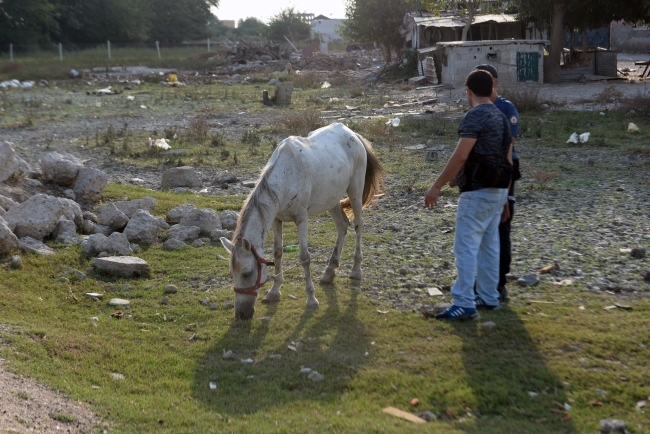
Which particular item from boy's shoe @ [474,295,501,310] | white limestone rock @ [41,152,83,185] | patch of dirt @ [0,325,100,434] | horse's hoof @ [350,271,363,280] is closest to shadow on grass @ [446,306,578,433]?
boy's shoe @ [474,295,501,310]

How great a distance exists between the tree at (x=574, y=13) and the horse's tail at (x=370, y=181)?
1974 centimetres

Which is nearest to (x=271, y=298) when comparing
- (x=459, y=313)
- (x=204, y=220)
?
(x=459, y=313)

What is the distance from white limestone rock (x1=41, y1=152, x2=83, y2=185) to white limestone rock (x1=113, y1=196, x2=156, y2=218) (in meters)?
1.06

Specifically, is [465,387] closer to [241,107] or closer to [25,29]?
[241,107]

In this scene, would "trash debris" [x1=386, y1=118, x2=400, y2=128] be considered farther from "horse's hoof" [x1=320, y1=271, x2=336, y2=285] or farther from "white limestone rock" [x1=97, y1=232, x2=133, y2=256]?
"horse's hoof" [x1=320, y1=271, x2=336, y2=285]

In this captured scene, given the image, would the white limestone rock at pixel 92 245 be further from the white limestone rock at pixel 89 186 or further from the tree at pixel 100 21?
the tree at pixel 100 21

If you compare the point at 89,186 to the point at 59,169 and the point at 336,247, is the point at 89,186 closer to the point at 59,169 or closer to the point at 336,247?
the point at 59,169

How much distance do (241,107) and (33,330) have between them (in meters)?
18.5

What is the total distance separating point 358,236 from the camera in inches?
285

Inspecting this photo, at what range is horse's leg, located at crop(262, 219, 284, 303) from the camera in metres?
6.45

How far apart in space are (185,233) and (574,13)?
2381 cm

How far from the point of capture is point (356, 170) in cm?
721

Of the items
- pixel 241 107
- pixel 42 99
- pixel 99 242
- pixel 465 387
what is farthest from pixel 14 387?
pixel 42 99

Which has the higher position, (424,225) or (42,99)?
(42,99)
